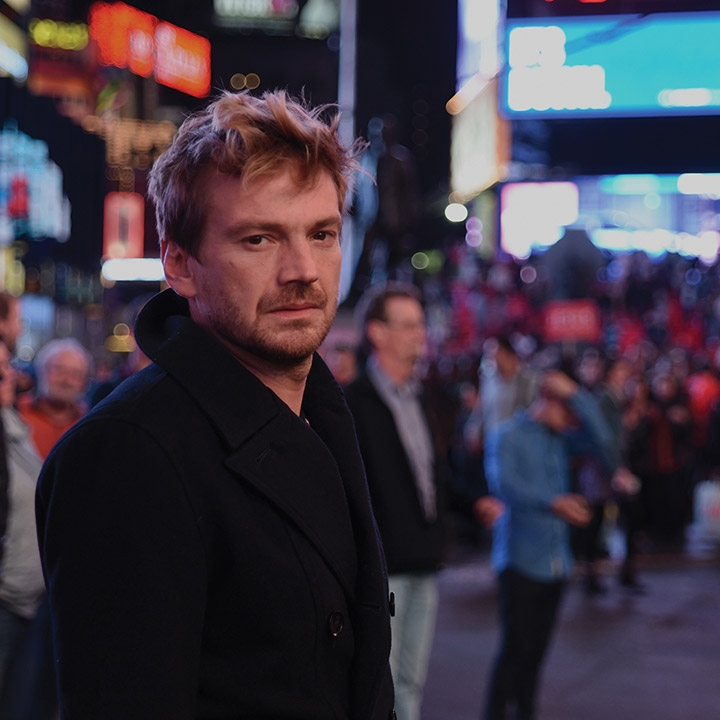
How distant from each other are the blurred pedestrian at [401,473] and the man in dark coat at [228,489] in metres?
3.29

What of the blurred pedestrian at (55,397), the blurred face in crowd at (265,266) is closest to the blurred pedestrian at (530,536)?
the blurred pedestrian at (55,397)

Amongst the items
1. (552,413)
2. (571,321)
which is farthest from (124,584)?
(571,321)

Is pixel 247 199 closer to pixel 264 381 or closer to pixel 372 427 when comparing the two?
pixel 264 381

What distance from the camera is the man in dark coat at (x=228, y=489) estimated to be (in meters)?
1.72

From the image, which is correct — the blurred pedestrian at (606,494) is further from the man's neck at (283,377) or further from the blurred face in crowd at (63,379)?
the man's neck at (283,377)

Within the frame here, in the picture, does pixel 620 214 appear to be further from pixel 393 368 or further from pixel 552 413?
pixel 393 368

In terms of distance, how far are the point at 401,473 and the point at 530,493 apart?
932mm

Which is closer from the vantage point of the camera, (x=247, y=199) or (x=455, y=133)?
(x=247, y=199)

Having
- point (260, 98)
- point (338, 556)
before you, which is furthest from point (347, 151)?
point (338, 556)

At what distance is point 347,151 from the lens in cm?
221

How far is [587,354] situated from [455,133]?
1317 inches

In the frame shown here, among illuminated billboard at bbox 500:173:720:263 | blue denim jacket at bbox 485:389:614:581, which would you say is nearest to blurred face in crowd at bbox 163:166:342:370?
blue denim jacket at bbox 485:389:614:581

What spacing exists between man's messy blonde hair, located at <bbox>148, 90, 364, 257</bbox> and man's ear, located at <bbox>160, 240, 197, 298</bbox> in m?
0.02

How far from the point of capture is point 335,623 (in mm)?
1918
